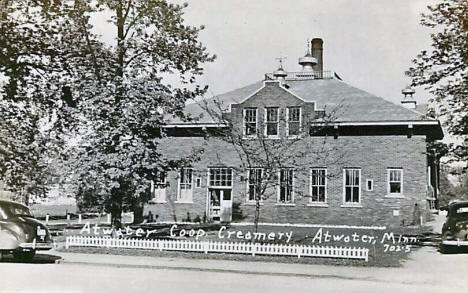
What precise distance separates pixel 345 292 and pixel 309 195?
4161mm

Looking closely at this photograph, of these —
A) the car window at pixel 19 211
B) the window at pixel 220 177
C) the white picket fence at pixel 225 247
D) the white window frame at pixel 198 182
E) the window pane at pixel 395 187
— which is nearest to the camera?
the car window at pixel 19 211

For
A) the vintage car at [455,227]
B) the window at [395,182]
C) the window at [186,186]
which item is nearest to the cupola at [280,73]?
the window at [395,182]

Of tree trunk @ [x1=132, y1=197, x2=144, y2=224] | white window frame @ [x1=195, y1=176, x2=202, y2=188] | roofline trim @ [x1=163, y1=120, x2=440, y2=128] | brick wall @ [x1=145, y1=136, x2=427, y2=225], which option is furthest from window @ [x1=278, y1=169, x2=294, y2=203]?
tree trunk @ [x1=132, y1=197, x2=144, y2=224]

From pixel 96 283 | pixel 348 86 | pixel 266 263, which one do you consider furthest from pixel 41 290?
pixel 348 86

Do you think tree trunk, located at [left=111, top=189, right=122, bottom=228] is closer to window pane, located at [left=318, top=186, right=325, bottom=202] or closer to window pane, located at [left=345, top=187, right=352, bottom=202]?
window pane, located at [left=318, top=186, right=325, bottom=202]

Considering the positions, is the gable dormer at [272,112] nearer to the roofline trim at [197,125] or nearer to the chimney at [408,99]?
the roofline trim at [197,125]

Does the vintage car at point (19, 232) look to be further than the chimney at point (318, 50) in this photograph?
Yes

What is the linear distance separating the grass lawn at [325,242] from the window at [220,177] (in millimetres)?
1414

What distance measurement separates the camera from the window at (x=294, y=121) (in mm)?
11906

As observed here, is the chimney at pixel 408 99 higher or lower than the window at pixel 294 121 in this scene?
higher

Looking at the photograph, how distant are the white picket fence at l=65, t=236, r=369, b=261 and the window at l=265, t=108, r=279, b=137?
8.85ft

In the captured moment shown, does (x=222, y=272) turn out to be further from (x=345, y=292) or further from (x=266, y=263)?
(x=345, y=292)

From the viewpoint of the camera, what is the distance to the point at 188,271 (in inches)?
379

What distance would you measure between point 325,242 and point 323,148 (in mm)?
2191
